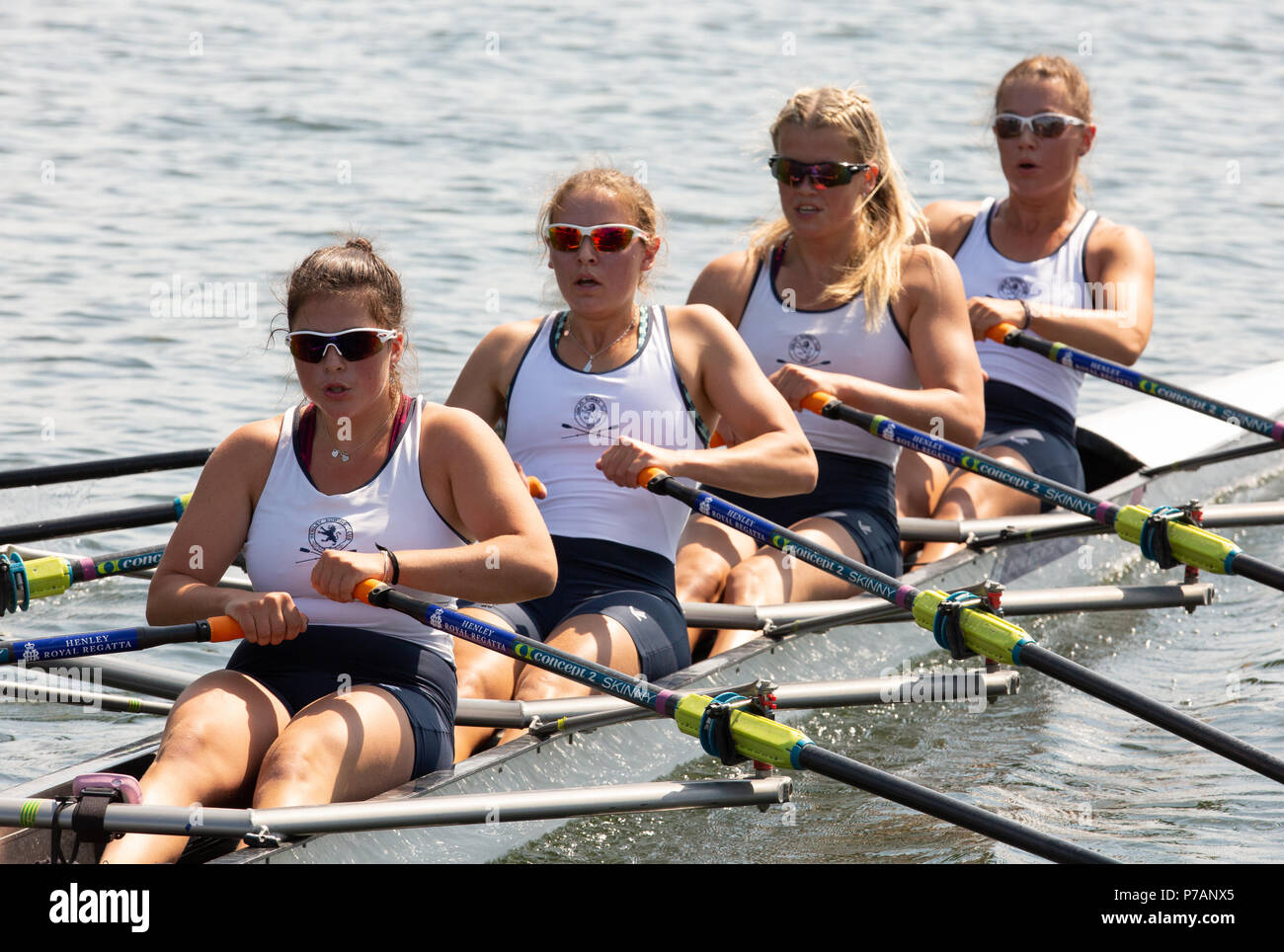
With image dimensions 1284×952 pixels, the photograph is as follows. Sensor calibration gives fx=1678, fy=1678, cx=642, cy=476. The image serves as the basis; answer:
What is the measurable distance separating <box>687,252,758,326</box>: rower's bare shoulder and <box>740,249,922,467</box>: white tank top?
8cm

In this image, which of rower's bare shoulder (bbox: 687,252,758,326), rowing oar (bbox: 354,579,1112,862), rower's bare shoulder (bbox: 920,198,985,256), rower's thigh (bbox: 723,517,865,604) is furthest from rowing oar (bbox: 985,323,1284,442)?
rowing oar (bbox: 354,579,1112,862)

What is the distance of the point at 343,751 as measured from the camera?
3.54m

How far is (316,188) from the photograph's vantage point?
12.5 metres

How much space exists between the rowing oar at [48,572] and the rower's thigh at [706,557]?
63.2 inches

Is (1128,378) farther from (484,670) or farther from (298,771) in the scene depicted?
(298,771)

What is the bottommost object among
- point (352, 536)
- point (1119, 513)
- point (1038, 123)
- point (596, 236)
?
point (1119, 513)

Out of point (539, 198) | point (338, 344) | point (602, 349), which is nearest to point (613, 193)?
point (602, 349)

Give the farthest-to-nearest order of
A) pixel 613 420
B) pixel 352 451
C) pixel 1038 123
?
1. pixel 1038 123
2. pixel 613 420
3. pixel 352 451

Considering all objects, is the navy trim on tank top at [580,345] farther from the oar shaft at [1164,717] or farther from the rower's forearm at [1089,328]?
the rower's forearm at [1089,328]

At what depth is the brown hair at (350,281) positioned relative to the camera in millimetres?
3721

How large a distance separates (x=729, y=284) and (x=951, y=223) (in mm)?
1608
